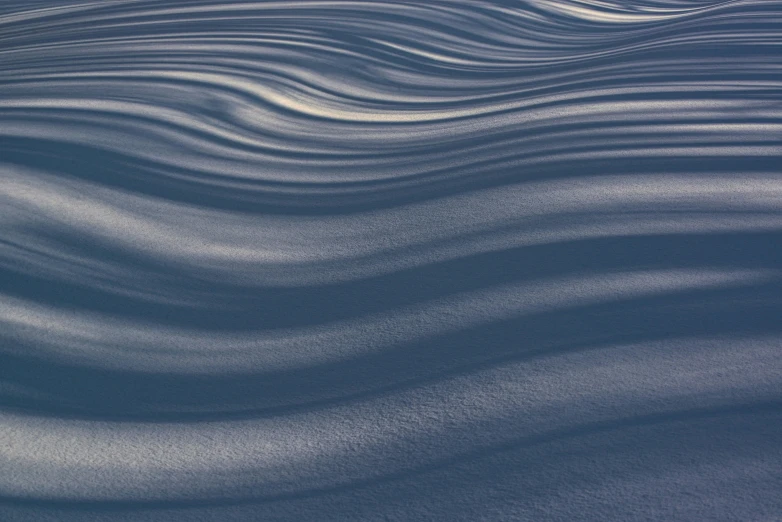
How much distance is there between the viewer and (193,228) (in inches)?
142

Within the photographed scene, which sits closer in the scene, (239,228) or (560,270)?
(560,270)

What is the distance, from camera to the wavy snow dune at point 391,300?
203cm

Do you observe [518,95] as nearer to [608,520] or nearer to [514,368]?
[514,368]

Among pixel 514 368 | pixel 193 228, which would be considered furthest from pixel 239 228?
pixel 514 368

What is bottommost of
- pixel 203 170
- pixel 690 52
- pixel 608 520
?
pixel 608 520

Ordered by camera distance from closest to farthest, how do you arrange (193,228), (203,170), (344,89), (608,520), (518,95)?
1. (608,520)
2. (193,228)
3. (203,170)
4. (518,95)
5. (344,89)

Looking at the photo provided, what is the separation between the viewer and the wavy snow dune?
2.03m

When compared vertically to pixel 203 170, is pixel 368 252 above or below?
below

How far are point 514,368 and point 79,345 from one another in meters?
1.25

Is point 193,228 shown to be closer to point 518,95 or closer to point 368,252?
point 368,252

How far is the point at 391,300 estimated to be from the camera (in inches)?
116

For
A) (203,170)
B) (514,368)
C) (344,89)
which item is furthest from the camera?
(344,89)

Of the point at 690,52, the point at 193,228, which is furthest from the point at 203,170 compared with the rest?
the point at 690,52

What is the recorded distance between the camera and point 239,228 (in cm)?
363
